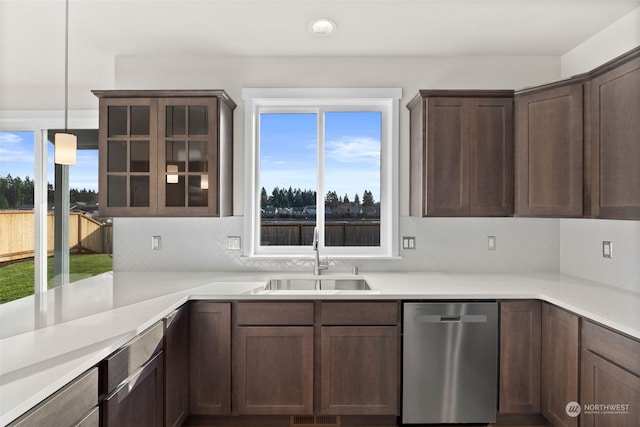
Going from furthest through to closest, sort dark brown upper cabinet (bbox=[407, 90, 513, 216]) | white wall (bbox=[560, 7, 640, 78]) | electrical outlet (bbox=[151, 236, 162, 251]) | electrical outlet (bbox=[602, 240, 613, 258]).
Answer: electrical outlet (bbox=[151, 236, 162, 251]), dark brown upper cabinet (bbox=[407, 90, 513, 216]), electrical outlet (bbox=[602, 240, 613, 258]), white wall (bbox=[560, 7, 640, 78])

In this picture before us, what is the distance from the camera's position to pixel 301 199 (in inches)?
125

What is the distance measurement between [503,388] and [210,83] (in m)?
2.90

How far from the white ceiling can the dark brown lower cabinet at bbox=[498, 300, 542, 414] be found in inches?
69.6

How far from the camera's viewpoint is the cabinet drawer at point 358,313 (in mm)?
2307

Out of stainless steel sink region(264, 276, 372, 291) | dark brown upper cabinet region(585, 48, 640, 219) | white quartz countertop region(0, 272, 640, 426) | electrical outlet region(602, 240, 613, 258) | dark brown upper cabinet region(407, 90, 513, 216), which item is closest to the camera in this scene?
white quartz countertop region(0, 272, 640, 426)

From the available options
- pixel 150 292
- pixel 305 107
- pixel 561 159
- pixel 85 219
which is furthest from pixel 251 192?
pixel 561 159

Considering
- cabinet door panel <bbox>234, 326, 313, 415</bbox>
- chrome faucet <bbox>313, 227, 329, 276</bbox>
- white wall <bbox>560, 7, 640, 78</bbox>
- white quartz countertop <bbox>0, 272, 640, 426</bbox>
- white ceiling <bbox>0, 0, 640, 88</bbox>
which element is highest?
white ceiling <bbox>0, 0, 640, 88</bbox>

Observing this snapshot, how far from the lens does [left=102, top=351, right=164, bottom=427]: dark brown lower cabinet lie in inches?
58.9

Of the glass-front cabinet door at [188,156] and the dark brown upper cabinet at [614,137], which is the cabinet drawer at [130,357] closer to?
the glass-front cabinet door at [188,156]

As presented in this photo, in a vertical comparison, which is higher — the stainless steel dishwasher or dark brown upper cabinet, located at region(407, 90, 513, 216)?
dark brown upper cabinet, located at region(407, 90, 513, 216)

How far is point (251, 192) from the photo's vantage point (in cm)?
307

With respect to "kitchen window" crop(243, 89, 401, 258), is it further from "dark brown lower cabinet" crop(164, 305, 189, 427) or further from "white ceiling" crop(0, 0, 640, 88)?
"dark brown lower cabinet" crop(164, 305, 189, 427)

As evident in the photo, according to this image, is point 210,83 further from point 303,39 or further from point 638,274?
point 638,274

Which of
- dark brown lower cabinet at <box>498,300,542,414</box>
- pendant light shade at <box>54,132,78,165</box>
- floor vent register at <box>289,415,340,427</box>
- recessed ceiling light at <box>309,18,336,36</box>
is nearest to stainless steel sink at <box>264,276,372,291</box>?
floor vent register at <box>289,415,340,427</box>
